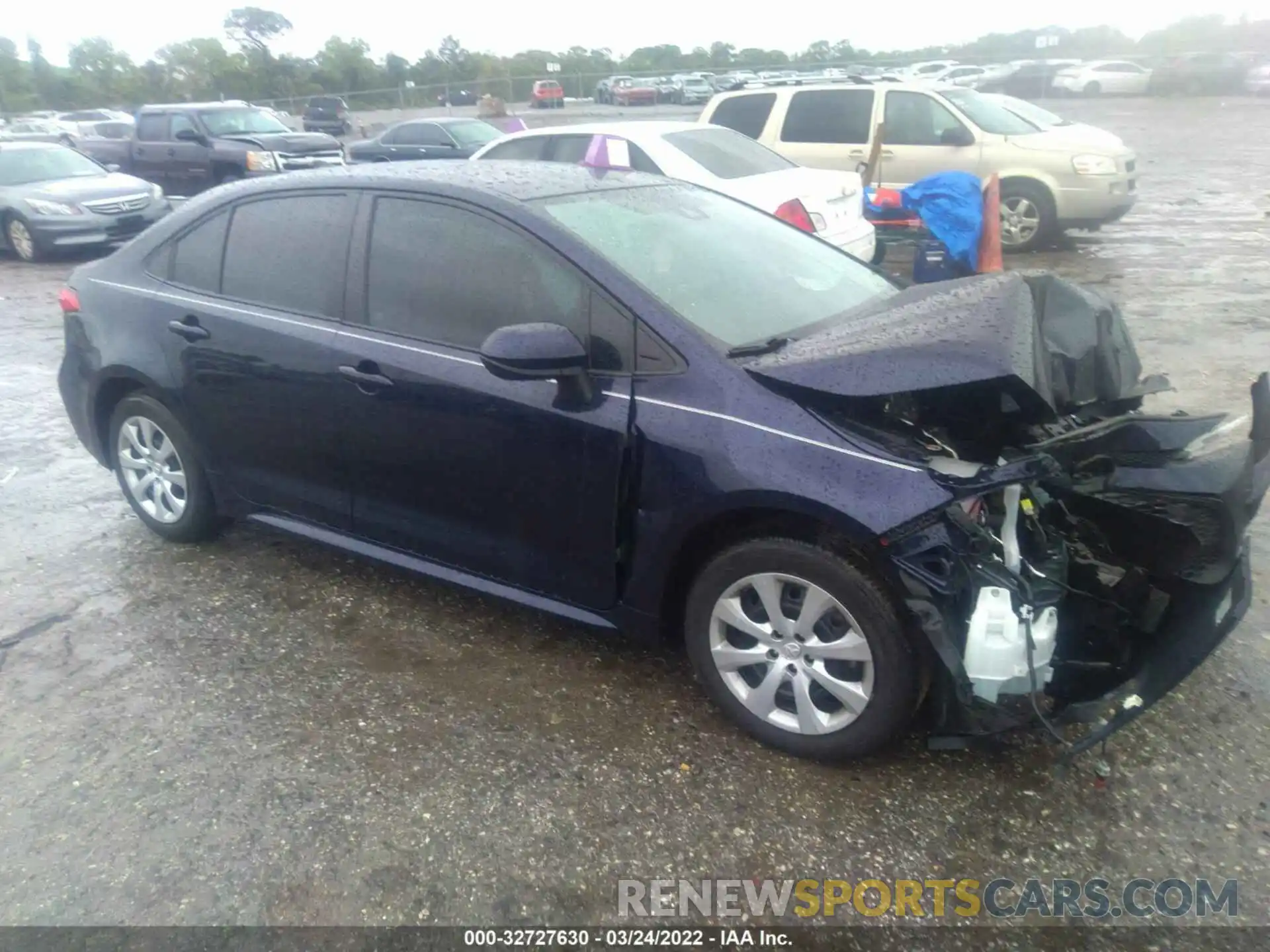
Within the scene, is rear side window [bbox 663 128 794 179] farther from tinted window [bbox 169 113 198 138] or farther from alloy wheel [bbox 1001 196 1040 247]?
tinted window [bbox 169 113 198 138]

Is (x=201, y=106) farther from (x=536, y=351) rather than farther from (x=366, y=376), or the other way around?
(x=536, y=351)

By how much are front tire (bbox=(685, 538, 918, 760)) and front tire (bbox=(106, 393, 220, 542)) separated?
2.49 meters

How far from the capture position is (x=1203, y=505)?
278 cm

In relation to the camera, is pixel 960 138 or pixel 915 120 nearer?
pixel 960 138

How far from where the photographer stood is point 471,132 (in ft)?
60.2

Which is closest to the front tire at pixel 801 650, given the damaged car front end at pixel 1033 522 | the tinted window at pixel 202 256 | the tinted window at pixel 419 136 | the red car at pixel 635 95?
the damaged car front end at pixel 1033 522

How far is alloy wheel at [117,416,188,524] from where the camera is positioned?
4.64 metres

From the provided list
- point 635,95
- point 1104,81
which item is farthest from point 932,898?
point 635,95

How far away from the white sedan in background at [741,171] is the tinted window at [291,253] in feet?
12.5

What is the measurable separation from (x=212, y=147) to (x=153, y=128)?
72.1 inches

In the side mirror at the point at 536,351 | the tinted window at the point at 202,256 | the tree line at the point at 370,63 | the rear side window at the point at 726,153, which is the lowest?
the tree line at the point at 370,63

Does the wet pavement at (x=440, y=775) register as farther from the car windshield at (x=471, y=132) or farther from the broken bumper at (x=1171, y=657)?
the car windshield at (x=471, y=132)

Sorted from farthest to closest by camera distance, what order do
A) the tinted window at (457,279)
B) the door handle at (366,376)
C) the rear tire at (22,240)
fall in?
the rear tire at (22,240), the door handle at (366,376), the tinted window at (457,279)

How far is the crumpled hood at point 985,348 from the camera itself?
9.39 ft
